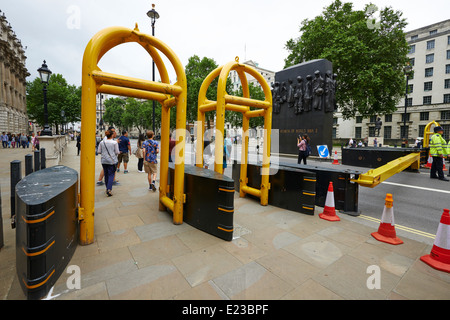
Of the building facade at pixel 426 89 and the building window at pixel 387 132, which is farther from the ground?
the building facade at pixel 426 89

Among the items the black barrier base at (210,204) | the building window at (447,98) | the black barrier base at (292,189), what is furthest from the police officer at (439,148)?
the building window at (447,98)

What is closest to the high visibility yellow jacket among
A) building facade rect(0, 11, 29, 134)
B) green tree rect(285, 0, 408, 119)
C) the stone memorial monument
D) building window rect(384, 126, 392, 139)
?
the stone memorial monument

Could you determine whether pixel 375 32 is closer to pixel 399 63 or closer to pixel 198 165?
pixel 399 63

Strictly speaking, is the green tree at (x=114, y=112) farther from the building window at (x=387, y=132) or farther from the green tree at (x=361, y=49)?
the building window at (x=387, y=132)

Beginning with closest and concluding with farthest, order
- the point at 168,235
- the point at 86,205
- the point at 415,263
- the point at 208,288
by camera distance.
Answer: the point at 208,288 < the point at 415,263 < the point at 86,205 < the point at 168,235

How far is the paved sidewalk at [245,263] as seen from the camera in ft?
8.20

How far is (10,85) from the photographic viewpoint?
1580 inches

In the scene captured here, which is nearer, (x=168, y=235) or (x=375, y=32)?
(x=168, y=235)

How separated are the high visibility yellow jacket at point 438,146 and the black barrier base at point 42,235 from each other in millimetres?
12816

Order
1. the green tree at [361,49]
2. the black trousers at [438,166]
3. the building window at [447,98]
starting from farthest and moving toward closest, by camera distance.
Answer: the building window at [447,98]
the green tree at [361,49]
the black trousers at [438,166]

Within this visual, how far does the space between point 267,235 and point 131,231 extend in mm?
→ 2586

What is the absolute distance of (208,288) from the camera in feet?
8.33
